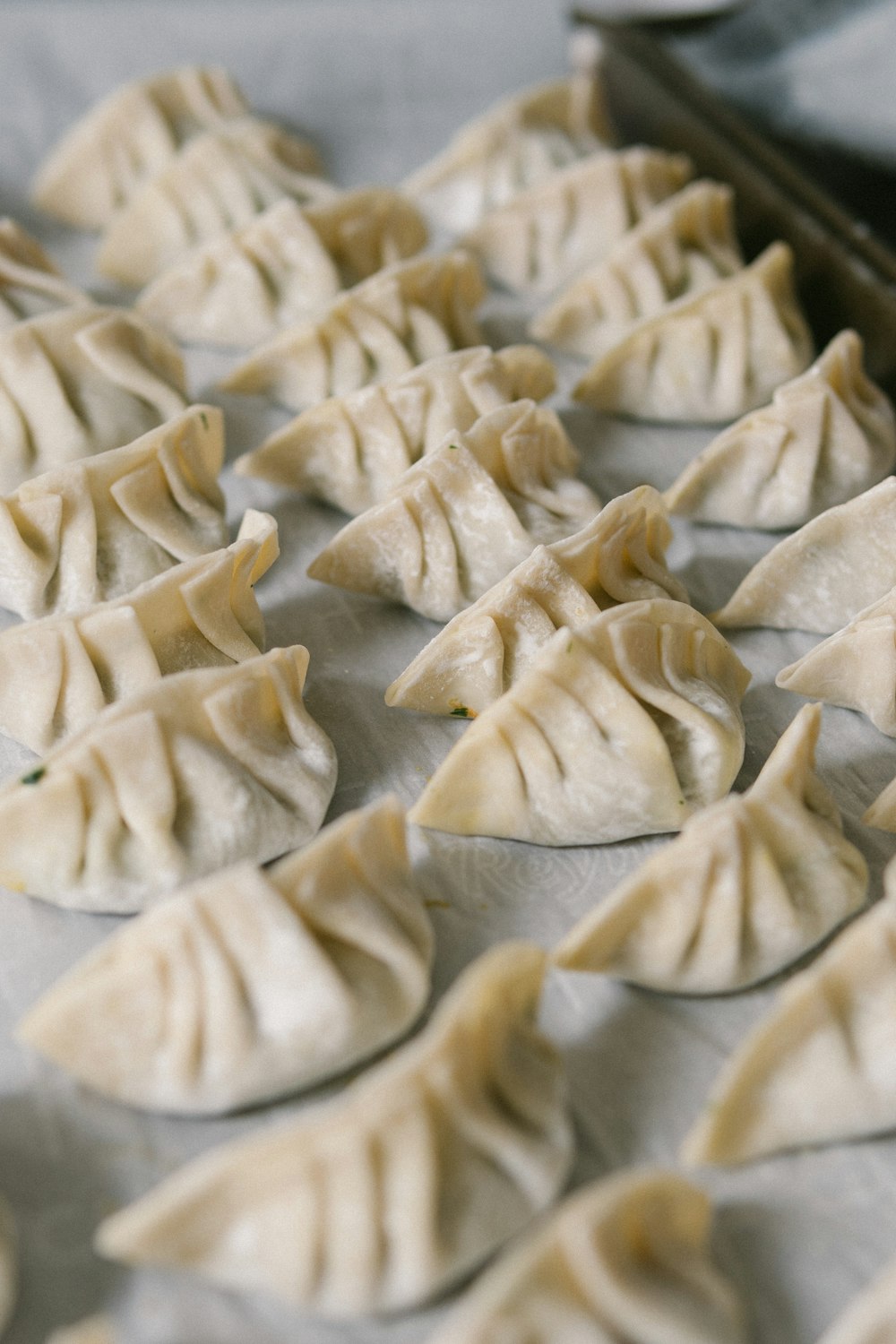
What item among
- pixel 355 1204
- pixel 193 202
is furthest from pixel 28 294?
pixel 355 1204

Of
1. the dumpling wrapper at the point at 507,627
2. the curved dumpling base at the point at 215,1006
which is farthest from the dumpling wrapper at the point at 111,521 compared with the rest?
the curved dumpling base at the point at 215,1006

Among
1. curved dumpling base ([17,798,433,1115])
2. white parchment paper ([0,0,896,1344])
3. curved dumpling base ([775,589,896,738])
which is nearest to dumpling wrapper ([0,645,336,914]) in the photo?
white parchment paper ([0,0,896,1344])

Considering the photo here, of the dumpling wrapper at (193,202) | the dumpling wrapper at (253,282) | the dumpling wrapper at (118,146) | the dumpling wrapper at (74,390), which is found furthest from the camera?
the dumpling wrapper at (118,146)

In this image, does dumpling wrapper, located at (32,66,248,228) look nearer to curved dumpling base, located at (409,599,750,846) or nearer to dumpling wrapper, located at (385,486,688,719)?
dumpling wrapper, located at (385,486,688,719)

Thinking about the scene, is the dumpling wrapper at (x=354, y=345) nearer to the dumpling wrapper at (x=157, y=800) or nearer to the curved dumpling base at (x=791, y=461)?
the curved dumpling base at (x=791, y=461)

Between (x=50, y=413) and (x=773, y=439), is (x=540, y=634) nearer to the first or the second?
(x=773, y=439)

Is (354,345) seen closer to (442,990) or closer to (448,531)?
(448,531)
